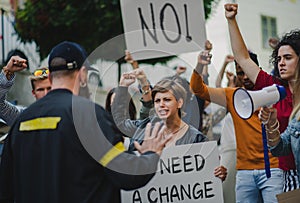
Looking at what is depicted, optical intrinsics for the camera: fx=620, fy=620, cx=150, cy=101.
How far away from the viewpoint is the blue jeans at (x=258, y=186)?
452cm

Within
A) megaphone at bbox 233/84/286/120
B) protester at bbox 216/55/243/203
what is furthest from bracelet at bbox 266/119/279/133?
protester at bbox 216/55/243/203

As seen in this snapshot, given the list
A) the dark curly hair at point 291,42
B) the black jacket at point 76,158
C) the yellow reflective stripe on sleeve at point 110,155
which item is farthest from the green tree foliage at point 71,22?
the yellow reflective stripe on sleeve at point 110,155

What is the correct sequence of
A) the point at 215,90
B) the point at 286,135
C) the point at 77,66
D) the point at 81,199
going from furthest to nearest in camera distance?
the point at 215,90, the point at 286,135, the point at 77,66, the point at 81,199

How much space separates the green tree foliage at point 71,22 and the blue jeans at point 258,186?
5188 millimetres

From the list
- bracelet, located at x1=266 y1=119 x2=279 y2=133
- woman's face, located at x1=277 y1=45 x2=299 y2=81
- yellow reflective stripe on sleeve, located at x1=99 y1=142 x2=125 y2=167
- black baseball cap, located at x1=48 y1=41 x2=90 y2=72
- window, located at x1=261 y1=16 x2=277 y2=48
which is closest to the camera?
yellow reflective stripe on sleeve, located at x1=99 y1=142 x2=125 y2=167

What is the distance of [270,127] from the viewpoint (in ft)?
11.6

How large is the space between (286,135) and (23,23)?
7.22 metres

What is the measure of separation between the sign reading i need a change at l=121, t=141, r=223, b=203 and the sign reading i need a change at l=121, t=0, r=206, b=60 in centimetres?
90

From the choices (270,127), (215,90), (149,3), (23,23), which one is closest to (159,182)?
(215,90)

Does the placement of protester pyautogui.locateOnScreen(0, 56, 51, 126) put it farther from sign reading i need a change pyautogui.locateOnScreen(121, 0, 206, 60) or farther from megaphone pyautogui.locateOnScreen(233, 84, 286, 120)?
megaphone pyautogui.locateOnScreen(233, 84, 286, 120)

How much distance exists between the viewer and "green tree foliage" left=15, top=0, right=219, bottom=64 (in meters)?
9.78

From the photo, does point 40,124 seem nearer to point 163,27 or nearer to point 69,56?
point 69,56

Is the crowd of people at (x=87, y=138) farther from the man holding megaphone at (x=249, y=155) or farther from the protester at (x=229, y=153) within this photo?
the protester at (x=229, y=153)

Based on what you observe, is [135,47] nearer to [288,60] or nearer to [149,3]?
[149,3]
